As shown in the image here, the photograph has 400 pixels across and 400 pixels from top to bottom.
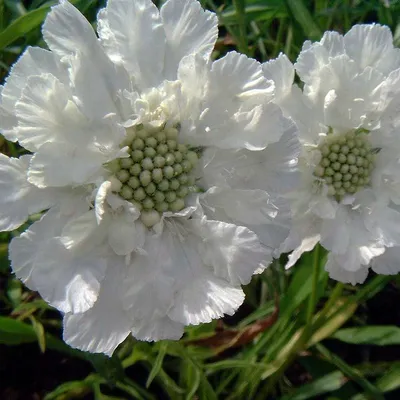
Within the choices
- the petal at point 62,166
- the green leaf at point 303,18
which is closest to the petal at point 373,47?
the green leaf at point 303,18

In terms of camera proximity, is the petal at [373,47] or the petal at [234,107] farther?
the petal at [373,47]

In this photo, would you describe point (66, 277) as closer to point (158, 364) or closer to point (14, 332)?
point (158, 364)

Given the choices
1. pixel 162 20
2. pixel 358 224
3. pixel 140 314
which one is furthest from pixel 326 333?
pixel 162 20

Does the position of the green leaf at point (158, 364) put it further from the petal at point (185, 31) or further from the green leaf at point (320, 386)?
the petal at point (185, 31)

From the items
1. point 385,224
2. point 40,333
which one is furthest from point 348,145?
point 40,333

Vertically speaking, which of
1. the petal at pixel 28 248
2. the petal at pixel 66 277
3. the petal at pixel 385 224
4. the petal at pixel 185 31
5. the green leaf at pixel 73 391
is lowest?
the green leaf at pixel 73 391

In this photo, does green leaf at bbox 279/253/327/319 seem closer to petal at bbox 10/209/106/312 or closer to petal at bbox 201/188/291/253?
petal at bbox 201/188/291/253

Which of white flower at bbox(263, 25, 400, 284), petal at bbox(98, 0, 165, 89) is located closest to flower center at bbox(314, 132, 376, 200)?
white flower at bbox(263, 25, 400, 284)
